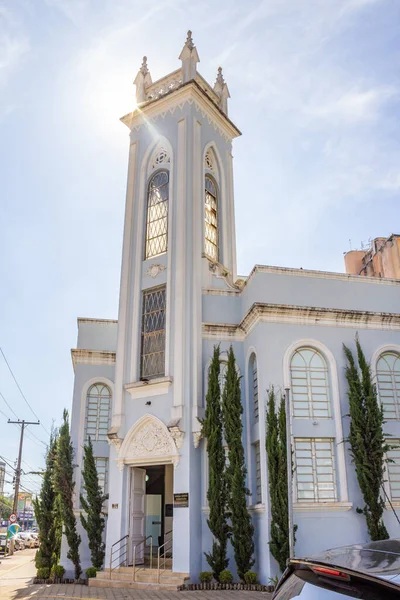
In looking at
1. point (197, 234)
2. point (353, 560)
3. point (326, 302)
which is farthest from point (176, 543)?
point (353, 560)

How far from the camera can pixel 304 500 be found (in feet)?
49.8

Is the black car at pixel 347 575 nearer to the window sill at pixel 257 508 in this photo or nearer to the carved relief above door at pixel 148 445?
the window sill at pixel 257 508

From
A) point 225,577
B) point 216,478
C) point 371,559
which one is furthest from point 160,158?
point 371,559

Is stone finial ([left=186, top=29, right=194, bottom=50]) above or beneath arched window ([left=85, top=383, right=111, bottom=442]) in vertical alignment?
above

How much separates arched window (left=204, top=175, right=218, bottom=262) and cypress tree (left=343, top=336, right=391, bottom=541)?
7564 millimetres

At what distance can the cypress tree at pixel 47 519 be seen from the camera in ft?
63.8

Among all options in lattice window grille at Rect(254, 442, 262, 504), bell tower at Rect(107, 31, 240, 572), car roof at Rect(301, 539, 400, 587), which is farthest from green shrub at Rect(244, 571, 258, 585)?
car roof at Rect(301, 539, 400, 587)

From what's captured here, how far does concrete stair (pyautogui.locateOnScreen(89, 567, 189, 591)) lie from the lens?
602 inches

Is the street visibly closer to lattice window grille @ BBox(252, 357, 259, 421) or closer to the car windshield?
→ lattice window grille @ BBox(252, 357, 259, 421)

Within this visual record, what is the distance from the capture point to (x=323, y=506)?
1506 centimetres

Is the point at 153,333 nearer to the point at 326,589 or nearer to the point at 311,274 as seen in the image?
the point at 311,274

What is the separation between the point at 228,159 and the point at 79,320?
9.10 metres

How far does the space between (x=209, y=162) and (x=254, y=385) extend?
969 centimetres

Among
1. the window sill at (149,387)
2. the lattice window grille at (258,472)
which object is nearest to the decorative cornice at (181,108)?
the window sill at (149,387)
